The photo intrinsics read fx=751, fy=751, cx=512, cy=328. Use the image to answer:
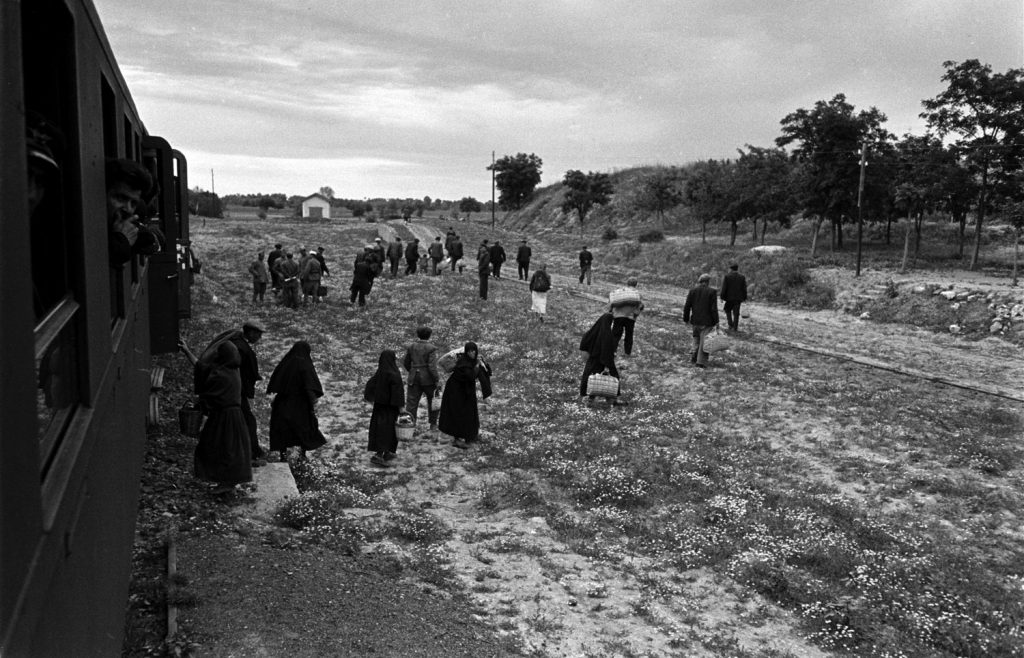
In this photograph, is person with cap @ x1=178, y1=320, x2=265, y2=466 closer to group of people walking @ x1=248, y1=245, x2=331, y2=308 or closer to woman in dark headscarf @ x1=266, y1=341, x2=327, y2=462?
woman in dark headscarf @ x1=266, y1=341, x2=327, y2=462

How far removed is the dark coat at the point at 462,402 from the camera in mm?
12547

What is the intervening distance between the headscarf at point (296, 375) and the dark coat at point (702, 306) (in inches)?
351

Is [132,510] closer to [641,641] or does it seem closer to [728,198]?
[641,641]

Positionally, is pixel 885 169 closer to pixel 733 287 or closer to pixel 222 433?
pixel 733 287

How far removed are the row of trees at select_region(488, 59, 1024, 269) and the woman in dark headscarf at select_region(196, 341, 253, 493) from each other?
2824 cm

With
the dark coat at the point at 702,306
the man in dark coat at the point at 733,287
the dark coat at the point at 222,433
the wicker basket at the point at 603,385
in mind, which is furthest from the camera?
the man in dark coat at the point at 733,287

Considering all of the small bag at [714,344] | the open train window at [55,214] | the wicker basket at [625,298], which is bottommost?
the small bag at [714,344]

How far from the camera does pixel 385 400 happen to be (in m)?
11.6

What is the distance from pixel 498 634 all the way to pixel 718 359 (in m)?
12.7

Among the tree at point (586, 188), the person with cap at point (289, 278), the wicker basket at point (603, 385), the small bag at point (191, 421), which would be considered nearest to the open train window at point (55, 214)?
the small bag at point (191, 421)

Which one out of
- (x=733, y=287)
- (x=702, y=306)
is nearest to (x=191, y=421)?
(x=702, y=306)

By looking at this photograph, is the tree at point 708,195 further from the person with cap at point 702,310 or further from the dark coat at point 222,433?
the dark coat at point 222,433

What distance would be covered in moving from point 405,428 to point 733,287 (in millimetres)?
11292

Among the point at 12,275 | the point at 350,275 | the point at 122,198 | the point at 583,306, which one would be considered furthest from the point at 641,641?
the point at 350,275
